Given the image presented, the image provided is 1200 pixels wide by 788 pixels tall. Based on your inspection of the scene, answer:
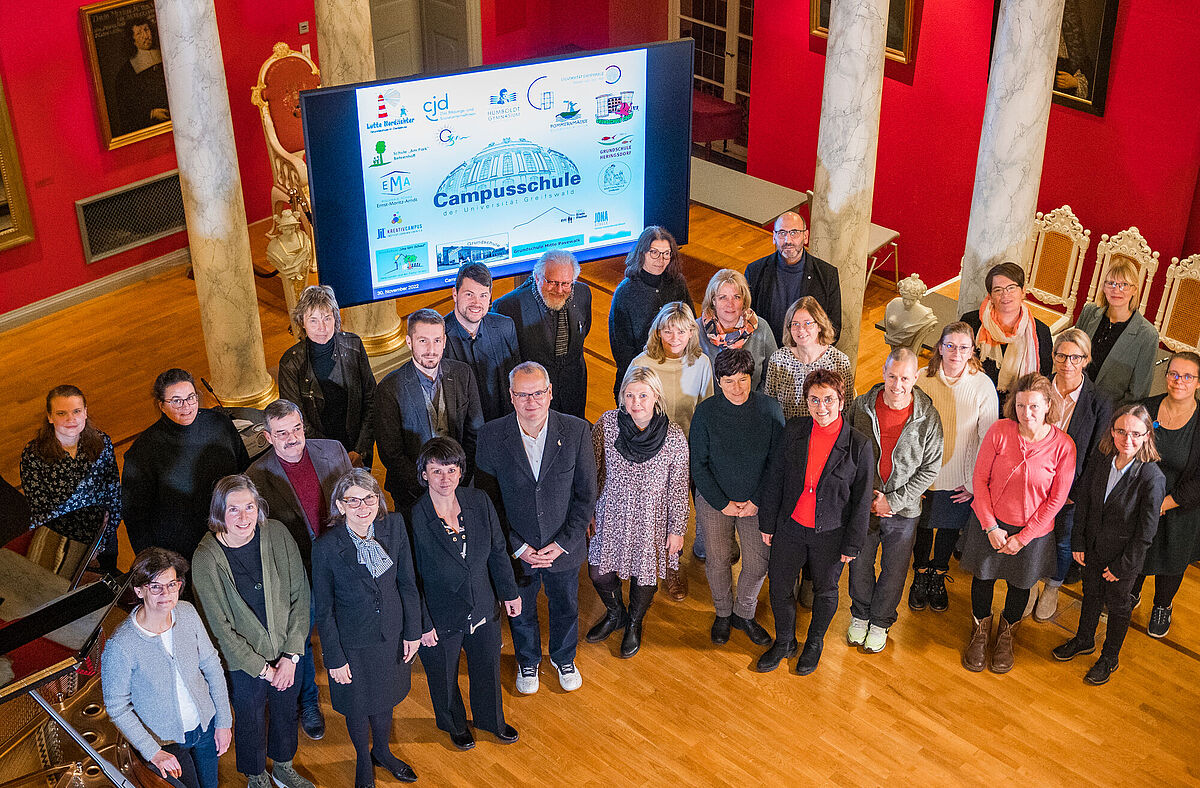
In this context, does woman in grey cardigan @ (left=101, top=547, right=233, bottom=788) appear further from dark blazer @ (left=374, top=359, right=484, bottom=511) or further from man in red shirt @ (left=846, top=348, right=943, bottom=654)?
man in red shirt @ (left=846, top=348, right=943, bottom=654)

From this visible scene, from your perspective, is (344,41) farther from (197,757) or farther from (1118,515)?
(1118,515)

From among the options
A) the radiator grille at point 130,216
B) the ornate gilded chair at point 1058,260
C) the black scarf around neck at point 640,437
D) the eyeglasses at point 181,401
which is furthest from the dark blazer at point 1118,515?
the radiator grille at point 130,216

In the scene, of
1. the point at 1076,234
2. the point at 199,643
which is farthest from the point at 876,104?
the point at 199,643

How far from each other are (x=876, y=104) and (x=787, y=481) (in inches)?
105

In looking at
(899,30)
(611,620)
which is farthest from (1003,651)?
(899,30)

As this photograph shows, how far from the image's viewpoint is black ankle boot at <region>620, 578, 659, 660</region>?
18.8 feet

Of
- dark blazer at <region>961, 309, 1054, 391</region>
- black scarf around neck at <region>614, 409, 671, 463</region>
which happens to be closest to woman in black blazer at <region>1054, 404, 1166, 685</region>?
dark blazer at <region>961, 309, 1054, 391</region>

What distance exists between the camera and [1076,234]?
7.87 meters

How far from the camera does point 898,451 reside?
17.4 ft

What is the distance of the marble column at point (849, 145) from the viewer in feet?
22.0

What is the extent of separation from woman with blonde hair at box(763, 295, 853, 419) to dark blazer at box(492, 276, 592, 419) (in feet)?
3.36

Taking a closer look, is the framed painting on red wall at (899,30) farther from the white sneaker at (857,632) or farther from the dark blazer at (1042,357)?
the white sneaker at (857,632)

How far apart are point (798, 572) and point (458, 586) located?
1.60 meters

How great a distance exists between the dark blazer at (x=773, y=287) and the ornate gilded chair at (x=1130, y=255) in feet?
6.90
